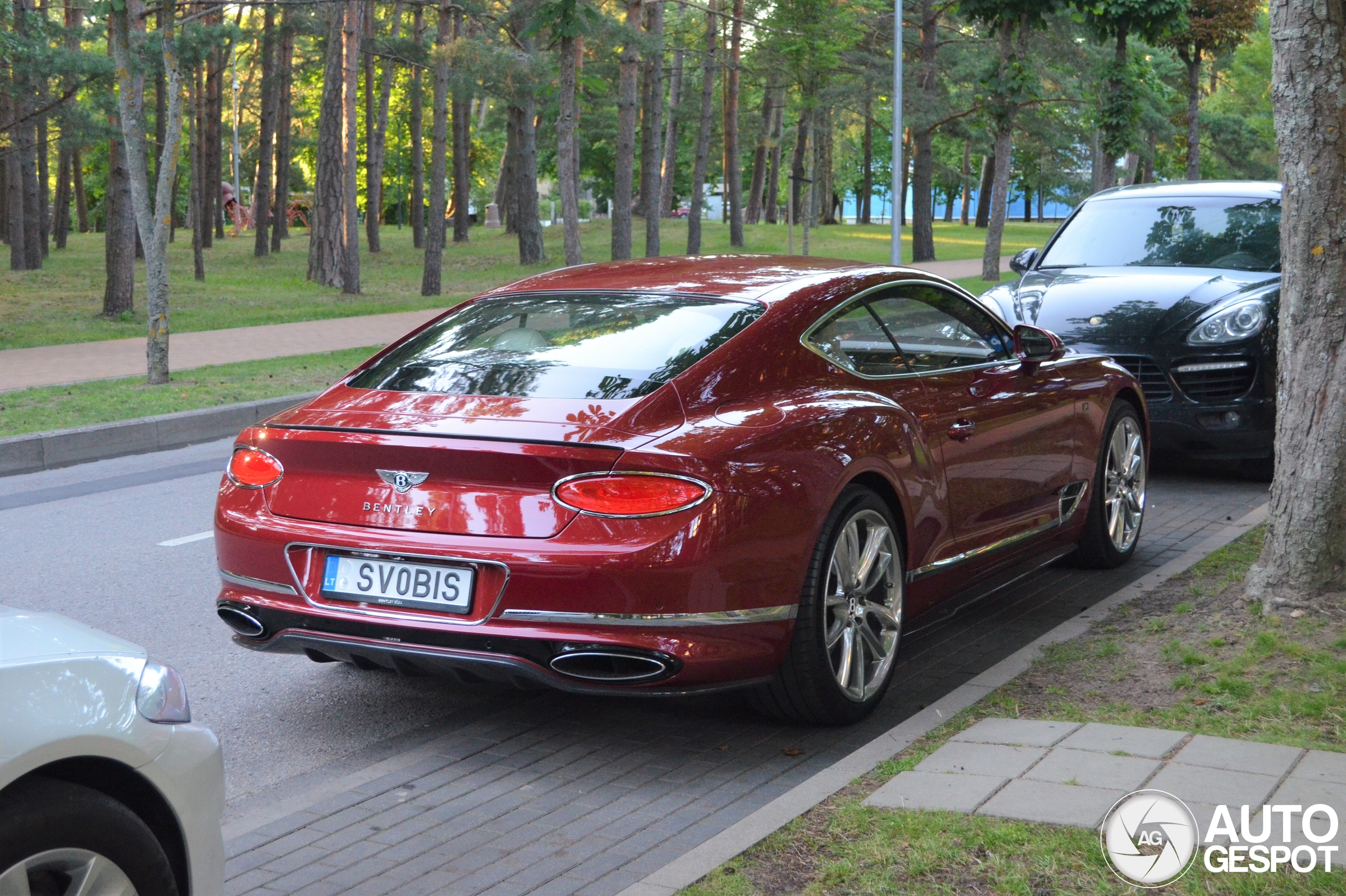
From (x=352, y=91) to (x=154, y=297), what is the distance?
49.7 ft

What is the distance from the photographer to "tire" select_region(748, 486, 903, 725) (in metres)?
4.40

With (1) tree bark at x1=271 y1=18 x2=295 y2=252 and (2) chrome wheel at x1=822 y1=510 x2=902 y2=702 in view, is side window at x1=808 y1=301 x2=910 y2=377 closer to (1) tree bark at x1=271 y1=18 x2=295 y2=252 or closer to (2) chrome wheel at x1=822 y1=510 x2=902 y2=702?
(2) chrome wheel at x1=822 y1=510 x2=902 y2=702

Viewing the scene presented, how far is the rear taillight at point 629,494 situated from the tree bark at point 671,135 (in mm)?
43580

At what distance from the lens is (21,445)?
1062cm

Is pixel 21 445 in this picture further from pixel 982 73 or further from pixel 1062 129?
pixel 1062 129

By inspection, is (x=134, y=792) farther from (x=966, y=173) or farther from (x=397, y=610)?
(x=966, y=173)

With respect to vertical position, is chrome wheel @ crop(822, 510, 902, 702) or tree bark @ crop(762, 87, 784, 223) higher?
tree bark @ crop(762, 87, 784, 223)

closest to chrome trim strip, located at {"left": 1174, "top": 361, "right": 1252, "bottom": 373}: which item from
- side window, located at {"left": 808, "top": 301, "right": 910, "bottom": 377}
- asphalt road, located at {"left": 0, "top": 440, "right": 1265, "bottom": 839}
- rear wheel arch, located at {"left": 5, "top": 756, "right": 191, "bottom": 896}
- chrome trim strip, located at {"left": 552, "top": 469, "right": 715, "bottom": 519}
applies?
asphalt road, located at {"left": 0, "top": 440, "right": 1265, "bottom": 839}

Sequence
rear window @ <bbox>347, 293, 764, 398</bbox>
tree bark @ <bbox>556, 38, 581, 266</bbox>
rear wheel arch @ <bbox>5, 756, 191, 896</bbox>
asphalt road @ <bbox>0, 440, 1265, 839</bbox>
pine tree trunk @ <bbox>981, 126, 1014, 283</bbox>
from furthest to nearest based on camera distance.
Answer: pine tree trunk @ <bbox>981, 126, 1014, 283</bbox>
tree bark @ <bbox>556, 38, 581, 266</bbox>
asphalt road @ <bbox>0, 440, 1265, 839</bbox>
rear window @ <bbox>347, 293, 764, 398</bbox>
rear wheel arch @ <bbox>5, 756, 191, 896</bbox>

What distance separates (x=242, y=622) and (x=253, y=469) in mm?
485

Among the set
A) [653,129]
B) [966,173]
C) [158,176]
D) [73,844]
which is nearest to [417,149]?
[653,129]

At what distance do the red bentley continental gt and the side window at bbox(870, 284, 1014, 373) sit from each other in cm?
2

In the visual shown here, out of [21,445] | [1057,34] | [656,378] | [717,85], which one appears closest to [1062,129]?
[1057,34]

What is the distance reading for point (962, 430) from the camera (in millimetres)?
5328
